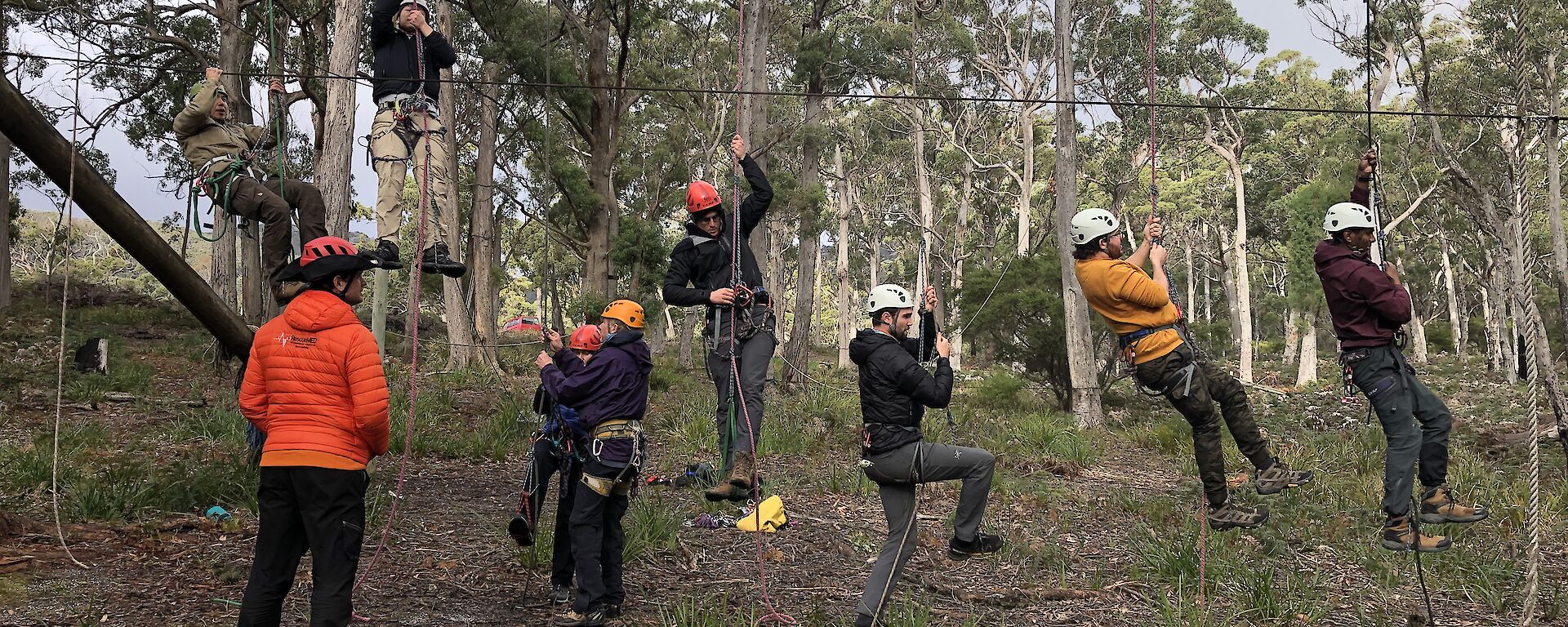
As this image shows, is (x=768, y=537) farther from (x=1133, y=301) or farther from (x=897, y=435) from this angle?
(x=1133, y=301)

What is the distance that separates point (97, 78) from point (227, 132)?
Answer: 16126 mm

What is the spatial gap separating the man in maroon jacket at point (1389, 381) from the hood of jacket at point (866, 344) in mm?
2703

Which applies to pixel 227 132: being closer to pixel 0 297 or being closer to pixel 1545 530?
pixel 1545 530

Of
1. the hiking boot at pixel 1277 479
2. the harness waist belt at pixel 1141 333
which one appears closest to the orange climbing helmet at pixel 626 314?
the harness waist belt at pixel 1141 333

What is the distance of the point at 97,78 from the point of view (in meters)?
18.6

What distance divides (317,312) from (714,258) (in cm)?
327

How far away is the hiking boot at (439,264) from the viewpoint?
251 inches

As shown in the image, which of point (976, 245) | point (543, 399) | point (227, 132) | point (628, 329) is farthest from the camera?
point (976, 245)

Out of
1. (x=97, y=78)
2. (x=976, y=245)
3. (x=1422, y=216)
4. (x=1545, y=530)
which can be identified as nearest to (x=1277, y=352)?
(x=1422, y=216)

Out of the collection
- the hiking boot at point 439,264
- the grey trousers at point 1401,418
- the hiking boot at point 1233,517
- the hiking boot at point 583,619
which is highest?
the hiking boot at point 439,264

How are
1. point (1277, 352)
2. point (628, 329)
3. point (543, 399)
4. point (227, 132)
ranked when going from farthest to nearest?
point (1277, 352), point (227, 132), point (543, 399), point (628, 329)

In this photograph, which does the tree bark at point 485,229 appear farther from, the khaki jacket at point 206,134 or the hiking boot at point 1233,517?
the hiking boot at point 1233,517

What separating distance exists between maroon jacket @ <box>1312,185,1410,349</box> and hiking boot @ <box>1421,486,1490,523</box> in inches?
38.5

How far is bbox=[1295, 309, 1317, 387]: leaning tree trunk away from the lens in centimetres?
2553
